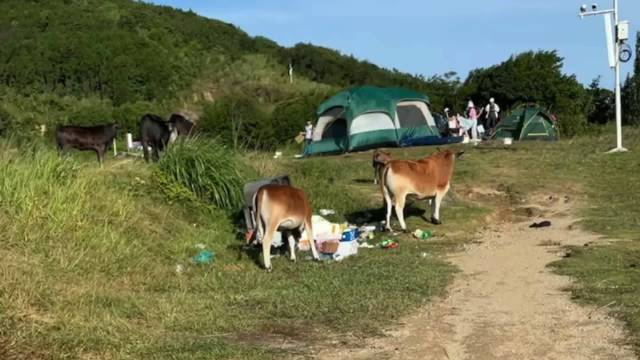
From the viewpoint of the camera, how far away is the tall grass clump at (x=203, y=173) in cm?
Answer: 1363

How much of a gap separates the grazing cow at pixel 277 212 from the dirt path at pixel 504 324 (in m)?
2.19

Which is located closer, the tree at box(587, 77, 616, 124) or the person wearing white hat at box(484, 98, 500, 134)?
the person wearing white hat at box(484, 98, 500, 134)

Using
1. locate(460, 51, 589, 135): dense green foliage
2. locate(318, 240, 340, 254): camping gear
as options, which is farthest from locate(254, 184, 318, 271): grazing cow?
locate(460, 51, 589, 135): dense green foliage

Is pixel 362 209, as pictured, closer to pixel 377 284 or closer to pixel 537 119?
pixel 377 284

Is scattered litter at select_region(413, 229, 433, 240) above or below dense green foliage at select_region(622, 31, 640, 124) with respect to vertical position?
below

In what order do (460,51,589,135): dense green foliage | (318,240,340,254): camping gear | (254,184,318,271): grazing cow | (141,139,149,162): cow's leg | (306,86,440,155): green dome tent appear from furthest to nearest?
(460,51,589,135): dense green foliage
(306,86,440,155): green dome tent
(141,139,149,162): cow's leg
(318,240,340,254): camping gear
(254,184,318,271): grazing cow

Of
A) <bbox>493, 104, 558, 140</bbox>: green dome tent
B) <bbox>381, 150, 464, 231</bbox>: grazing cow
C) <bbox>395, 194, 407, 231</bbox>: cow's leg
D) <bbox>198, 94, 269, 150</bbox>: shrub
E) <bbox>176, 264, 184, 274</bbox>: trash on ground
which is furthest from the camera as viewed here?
<bbox>198, 94, 269, 150</bbox>: shrub

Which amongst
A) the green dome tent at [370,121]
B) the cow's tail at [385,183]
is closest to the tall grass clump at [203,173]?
the cow's tail at [385,183]

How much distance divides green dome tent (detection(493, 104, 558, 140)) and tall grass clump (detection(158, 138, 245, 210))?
17007 mm

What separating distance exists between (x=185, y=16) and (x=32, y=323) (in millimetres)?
73824

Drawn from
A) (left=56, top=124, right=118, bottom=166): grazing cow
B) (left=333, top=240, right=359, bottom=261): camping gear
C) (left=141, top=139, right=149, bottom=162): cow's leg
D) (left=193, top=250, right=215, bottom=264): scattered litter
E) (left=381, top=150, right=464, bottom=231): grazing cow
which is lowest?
(left=333, top=240, right=359, bottom=261): camping gear

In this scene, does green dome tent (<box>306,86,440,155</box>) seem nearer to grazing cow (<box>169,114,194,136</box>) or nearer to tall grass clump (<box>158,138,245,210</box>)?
grazing cow (<box>169,114,194,136</box>)

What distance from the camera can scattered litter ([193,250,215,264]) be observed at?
10.3 m

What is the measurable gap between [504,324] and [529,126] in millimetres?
22899
